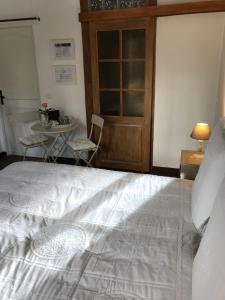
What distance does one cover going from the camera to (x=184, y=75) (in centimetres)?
297

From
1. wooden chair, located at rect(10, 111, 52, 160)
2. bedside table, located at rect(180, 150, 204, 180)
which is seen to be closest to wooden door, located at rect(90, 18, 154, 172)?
wooden chair, located at rect(10, 111, 52, 160)

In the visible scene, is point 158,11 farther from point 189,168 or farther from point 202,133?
point 189,168

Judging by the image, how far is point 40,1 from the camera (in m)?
3.14

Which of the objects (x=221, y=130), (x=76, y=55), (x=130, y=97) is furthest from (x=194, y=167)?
(x=76, y=55)

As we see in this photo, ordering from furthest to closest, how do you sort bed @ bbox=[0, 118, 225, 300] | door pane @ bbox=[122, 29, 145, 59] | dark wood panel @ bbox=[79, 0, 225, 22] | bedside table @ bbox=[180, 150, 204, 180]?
door pane @ bbox=[122, 29, 145, 59]
dark wood panel @ bbox=[79, 0, 225, 22]
bedside table @ bbox=[180, 150, 204, 180]
bed @ bbox=[0, 118, 225, 300]

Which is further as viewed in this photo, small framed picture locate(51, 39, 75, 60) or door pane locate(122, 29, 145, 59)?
small framed picture locate(51, 39, 75, 60)

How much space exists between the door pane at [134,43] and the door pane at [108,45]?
0.32ft

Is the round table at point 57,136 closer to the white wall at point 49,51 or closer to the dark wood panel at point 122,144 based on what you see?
the white wall at point 49,51

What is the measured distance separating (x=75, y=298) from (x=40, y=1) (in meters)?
3.38

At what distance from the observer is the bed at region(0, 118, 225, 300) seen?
0.94m

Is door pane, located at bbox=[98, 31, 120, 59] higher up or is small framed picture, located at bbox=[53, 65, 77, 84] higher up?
door pane, located at bbox=[98, 31, 120, 59]

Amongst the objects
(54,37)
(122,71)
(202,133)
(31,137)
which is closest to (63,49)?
(54,37)

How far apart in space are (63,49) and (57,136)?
3.76ft

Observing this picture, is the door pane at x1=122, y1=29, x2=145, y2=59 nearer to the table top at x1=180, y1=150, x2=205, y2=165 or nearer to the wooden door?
the wooden door
